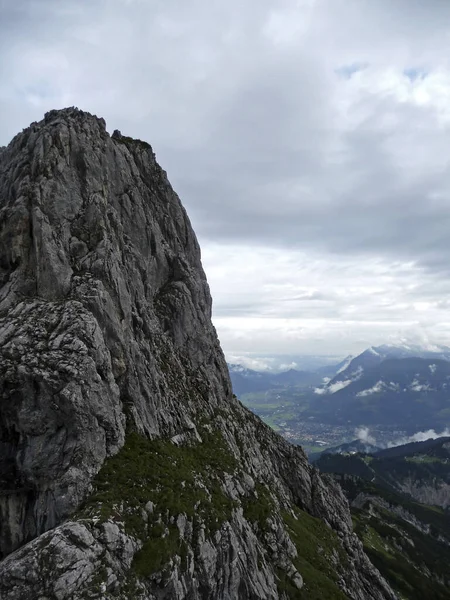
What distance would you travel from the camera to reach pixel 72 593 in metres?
28.2

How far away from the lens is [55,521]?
34.3m

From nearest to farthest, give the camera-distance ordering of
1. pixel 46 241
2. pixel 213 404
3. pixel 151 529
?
pixel 151 529
pixel 46 241
pixel 213 404

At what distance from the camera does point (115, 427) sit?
43.2m

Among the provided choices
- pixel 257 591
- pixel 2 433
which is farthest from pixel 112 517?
pixel 257 591

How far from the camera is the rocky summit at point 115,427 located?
33.9m

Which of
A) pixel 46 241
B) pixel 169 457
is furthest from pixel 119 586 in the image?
pixel 46 241

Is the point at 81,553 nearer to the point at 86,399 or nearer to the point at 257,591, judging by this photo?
the point at 86,399

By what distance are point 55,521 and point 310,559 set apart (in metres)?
42.3

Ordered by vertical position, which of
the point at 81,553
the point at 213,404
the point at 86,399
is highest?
the point at 86,399

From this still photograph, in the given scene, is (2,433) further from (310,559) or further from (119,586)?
(310,559)

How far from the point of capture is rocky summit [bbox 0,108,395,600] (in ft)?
111

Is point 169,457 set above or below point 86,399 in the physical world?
below

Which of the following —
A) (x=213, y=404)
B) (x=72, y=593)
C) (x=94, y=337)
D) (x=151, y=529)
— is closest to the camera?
(x=72, y=593)

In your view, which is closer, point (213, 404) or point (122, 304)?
point (122, 304)
